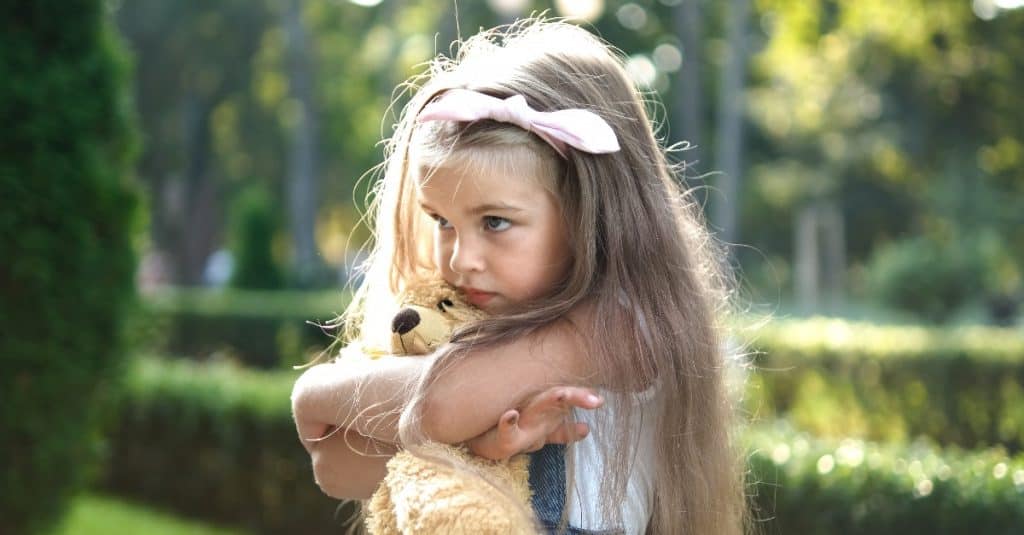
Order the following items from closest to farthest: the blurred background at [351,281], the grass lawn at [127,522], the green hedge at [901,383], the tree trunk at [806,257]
→ the blurred background at [351,281], the grass lawn at [127,522], the green hedge at [901,383], the tree trunk at [806,257]

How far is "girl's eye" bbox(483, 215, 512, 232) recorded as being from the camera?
1.69 meters

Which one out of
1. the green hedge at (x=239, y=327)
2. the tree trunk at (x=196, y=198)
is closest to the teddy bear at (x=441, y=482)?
the green hedge at (x=239, y=327)

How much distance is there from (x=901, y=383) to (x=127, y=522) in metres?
6.56

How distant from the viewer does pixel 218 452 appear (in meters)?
6.77

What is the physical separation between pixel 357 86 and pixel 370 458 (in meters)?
38.7

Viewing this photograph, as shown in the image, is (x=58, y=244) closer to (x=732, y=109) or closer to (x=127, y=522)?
(x=127, y=522)

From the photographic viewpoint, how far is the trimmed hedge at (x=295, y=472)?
3.79 m

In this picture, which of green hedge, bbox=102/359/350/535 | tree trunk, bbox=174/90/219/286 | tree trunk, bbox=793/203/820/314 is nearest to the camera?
green hedge, bbox=102/359/350/535

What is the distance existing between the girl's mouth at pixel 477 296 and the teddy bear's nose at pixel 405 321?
10 centimetres

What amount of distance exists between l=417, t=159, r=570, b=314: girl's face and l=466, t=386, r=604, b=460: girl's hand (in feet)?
0.69

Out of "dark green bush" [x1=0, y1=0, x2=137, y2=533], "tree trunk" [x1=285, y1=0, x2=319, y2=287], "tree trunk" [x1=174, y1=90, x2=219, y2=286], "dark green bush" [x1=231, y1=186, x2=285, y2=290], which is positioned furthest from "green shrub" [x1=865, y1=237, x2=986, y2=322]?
"tree trunk" [x1=174, y1=90, x2=219, y2=286]

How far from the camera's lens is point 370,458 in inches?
70.7

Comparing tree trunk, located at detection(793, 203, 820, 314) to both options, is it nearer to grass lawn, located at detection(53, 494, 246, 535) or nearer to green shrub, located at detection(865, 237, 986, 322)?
green shrub, located at detection(865, 237, 986, 322)

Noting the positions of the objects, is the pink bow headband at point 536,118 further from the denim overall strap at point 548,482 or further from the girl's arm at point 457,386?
the denim overall strap at point 548,482
